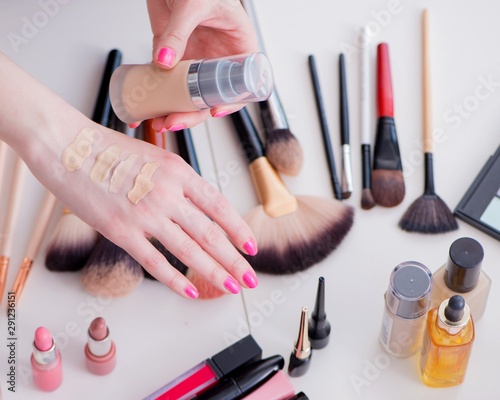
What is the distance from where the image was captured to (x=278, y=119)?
1.03m

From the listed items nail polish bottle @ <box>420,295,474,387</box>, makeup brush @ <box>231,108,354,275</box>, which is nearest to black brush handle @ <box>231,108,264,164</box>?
makeup brush @ <box>231,108,354,275</box>

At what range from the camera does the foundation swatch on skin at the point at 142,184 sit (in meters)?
0.83

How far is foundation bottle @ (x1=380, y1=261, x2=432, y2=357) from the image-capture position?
2.63 feet

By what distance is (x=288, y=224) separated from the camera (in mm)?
952

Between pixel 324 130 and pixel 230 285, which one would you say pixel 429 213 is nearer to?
pixel 324 130

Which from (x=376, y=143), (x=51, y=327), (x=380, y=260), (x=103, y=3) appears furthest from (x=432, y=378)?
(x=103, y=3)

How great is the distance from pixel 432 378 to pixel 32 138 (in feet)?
1.66

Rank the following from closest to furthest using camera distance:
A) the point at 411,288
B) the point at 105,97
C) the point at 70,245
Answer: the point at 411,288, the point at 70,245, the point at 105,97

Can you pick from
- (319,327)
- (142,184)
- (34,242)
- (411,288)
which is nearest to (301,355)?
(319,327)

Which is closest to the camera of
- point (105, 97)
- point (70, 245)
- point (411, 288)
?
point (411, 288)

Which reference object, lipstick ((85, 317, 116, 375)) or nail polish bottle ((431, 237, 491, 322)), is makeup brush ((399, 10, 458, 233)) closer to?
nail polish bottle ((431, 237, 491, 322))

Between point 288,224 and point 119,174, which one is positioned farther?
point 288,224

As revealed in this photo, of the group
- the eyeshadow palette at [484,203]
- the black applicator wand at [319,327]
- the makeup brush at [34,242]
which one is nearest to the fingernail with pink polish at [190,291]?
the black applicator wand at [319,327]

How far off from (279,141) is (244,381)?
324 millimetres
